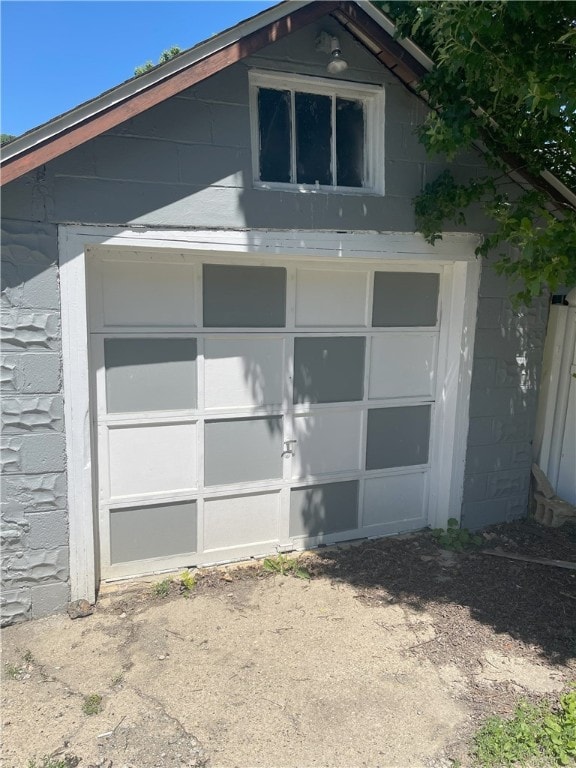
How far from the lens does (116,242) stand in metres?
3.51

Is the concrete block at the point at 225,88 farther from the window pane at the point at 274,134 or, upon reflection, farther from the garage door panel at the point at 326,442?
the garage door panel at the point at 326,442

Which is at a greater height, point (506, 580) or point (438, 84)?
point (438, 84)

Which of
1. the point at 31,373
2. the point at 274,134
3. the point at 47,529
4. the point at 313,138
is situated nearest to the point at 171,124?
the point at 274,134

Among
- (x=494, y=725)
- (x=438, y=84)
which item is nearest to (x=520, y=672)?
(x=494, y=725)

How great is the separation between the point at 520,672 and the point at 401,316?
2.74 m

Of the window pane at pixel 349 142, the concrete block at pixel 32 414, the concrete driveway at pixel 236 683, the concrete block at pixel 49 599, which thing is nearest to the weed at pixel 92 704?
the concrete driveway at pixel 236 683

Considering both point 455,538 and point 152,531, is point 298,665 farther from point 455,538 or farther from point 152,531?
point 455,538

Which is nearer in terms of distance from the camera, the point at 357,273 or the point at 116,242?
the point at 116,242

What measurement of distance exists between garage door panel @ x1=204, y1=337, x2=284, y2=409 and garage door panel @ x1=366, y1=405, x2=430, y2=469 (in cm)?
95

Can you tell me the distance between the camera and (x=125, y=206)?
3490mm

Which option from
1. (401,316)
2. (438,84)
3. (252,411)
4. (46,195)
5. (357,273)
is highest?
(438,84)

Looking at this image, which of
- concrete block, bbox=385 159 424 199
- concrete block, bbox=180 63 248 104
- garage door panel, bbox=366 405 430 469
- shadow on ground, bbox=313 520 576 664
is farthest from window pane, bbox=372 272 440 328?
shadow on ground, bbox=313 520 576 664

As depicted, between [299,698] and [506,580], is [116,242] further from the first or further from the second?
[506,580]

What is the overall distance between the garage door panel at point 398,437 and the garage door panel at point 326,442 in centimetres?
14
